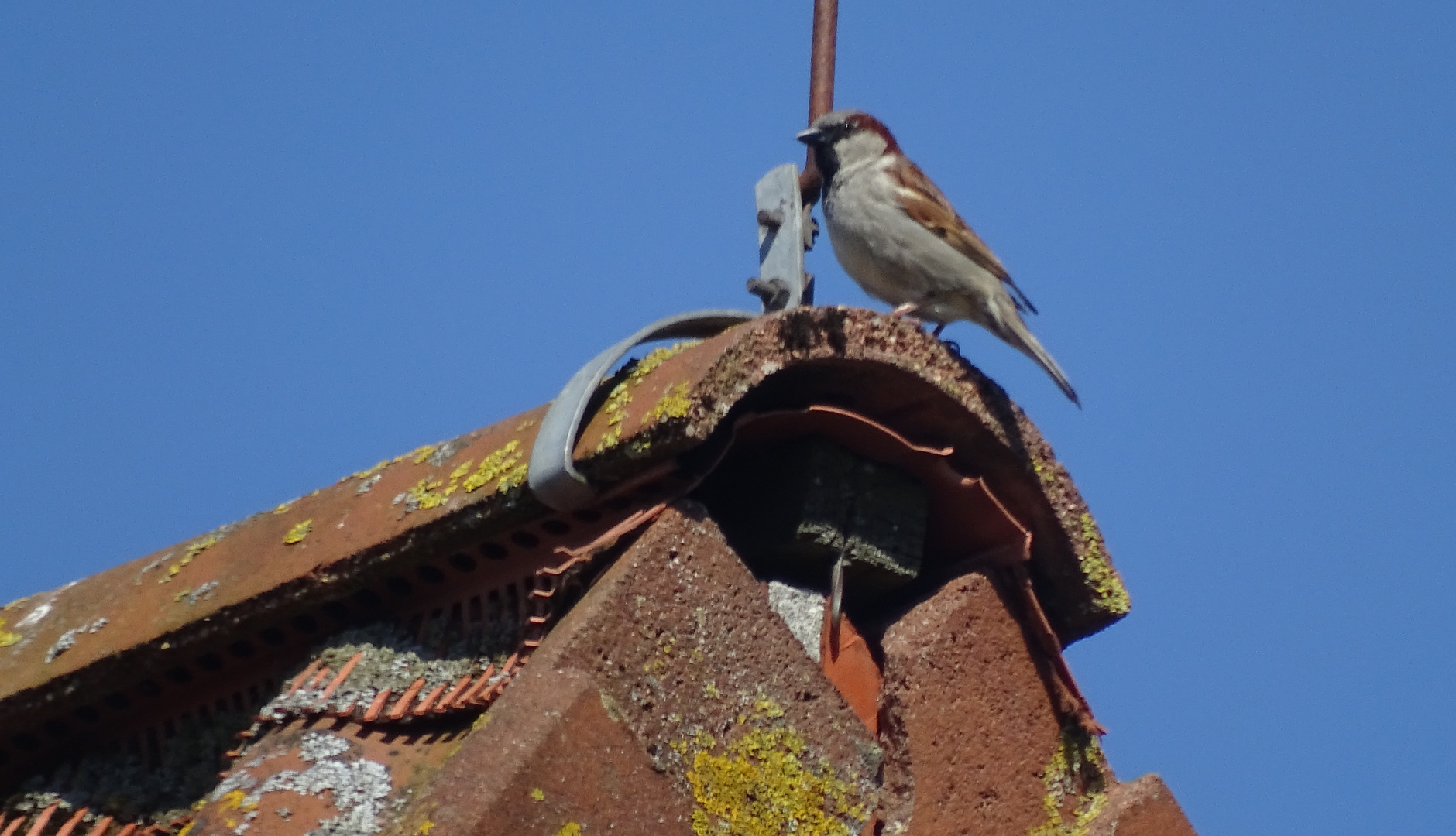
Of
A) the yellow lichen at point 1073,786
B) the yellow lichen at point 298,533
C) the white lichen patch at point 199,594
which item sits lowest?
the yellow lichen at point 1073,786

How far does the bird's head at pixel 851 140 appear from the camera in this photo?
4.79 meters

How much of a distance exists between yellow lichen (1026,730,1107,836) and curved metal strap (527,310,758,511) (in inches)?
31.3

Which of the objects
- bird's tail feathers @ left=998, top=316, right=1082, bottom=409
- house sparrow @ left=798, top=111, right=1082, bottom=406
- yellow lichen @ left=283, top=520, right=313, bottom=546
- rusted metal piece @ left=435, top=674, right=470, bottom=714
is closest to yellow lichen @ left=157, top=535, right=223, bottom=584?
yellow lichen @ left=283, top=520, right=313, bottom=546

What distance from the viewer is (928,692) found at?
219 cm

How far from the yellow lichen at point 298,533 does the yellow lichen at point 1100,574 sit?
1.12 metres

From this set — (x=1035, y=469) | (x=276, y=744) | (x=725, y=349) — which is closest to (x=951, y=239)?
(x=1035, y=469)

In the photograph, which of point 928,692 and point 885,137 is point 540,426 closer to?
point 928,692

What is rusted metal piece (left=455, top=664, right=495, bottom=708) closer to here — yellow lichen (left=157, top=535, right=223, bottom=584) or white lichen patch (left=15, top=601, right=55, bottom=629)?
yellow lichen (left=157, top=535, right=223, bottom=584)

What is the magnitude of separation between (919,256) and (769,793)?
266 cm

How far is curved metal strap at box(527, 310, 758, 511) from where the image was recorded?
2.00 meters

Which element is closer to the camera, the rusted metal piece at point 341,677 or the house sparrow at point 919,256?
the rusted metal piece at point 341,677

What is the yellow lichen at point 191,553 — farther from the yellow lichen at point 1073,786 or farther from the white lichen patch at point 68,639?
the yellow lichen at point 1073,786

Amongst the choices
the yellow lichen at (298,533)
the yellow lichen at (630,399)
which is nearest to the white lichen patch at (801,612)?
the yellow lichen at (630,399)

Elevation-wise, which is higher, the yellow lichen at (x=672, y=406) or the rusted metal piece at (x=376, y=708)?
the yellow lichen at (x=672, y=406)
